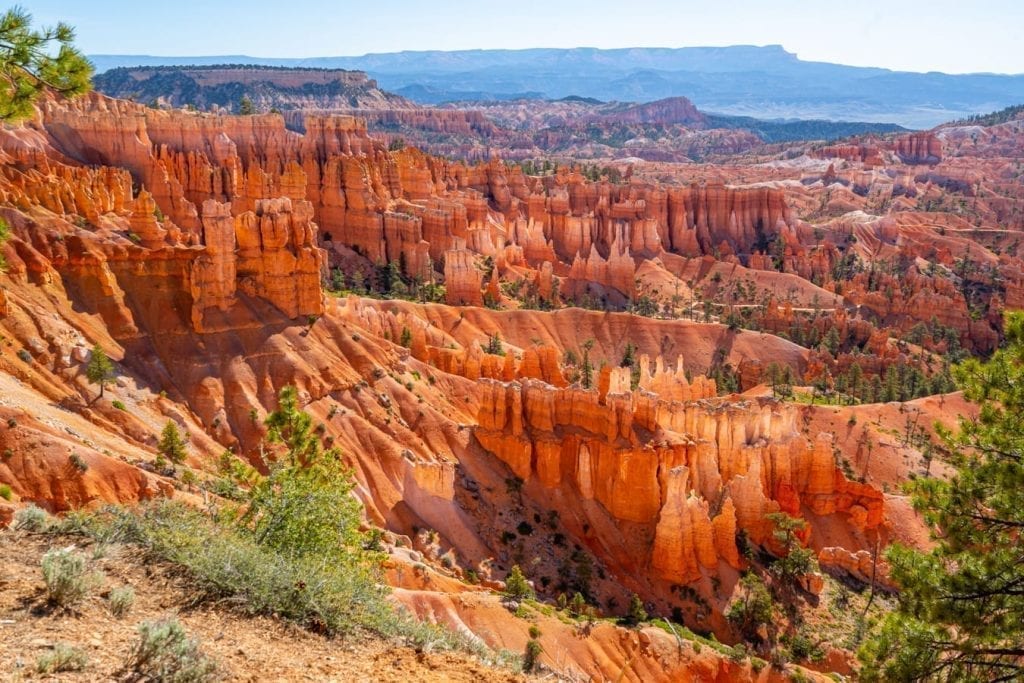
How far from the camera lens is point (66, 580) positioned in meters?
11.0

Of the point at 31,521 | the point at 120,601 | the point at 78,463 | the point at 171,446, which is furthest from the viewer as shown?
the point at 171,446

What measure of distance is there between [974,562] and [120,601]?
497 inches

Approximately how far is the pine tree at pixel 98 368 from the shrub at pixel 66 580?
21993 millimetres

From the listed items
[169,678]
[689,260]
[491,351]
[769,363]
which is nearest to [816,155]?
[689,260]

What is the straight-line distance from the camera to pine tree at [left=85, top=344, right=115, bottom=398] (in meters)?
31.5

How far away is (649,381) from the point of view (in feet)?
157

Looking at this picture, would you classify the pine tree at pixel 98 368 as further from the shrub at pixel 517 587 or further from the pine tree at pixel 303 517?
the shrub at pixel 517 587

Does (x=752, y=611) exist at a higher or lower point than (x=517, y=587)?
lower

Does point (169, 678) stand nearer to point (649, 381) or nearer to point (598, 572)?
point (598, 572)

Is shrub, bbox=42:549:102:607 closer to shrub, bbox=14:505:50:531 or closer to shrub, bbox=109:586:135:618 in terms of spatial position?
shrub, bbox=109:586:135:618

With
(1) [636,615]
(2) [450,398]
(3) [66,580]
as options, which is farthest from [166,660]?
(2) [450,398]

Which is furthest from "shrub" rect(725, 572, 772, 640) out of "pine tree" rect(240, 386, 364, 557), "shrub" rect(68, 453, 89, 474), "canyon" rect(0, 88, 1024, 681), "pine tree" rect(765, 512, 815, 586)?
"shrub" rect(68, 453, 89, 474)

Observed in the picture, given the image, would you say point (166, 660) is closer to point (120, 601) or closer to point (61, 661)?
point (61, 661)

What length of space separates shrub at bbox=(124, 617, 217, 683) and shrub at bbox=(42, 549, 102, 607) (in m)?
1.66
